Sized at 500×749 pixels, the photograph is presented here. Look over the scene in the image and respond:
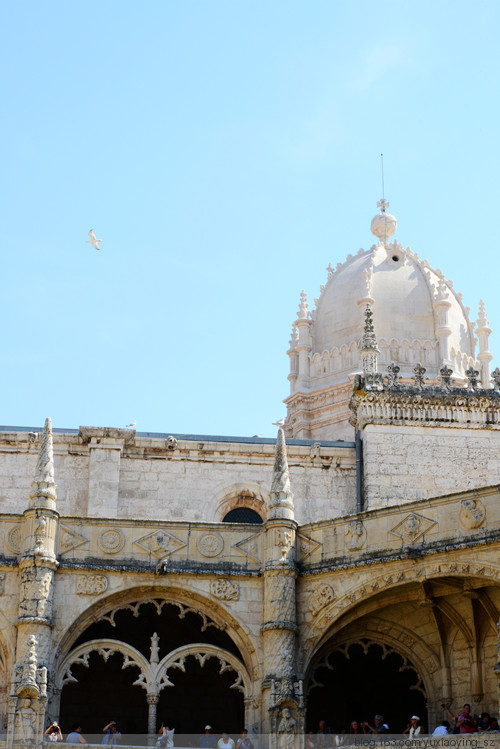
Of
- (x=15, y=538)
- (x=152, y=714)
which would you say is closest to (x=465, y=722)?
(x=152, y=714)

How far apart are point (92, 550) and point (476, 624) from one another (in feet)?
29.1

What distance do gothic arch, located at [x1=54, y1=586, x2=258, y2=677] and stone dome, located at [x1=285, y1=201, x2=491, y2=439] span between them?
21081mm

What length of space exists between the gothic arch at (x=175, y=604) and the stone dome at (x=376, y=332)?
2108 centimetres

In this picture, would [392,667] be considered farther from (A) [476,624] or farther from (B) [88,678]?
(B) [88,678]

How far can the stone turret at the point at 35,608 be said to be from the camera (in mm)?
27688

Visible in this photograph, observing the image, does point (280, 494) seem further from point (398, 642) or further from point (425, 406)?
point (425, 406)

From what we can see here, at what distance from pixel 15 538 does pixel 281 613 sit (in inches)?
243

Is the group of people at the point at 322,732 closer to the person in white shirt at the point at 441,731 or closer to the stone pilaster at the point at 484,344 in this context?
the person in white shirt at the point at 441,731

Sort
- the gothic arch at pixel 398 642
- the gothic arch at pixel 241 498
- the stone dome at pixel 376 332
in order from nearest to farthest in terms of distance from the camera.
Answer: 1. the gothic arch at pixel 398 642
2. the gothic arch at pixel 241 498
3. the stone dome at pixel 376 332

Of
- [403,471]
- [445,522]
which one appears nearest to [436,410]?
[403,471]

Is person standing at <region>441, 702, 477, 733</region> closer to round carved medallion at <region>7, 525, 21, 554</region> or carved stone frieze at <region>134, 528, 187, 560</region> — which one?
carved stone frieze at <region>134, 528, 187, 560</region>

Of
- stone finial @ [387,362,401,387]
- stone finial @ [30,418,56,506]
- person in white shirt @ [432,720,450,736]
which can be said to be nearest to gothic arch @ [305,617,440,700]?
person in white shirt @ [432,720,450,736]

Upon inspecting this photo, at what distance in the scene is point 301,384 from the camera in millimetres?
52938

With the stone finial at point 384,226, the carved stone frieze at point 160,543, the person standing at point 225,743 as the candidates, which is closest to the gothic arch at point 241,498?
the carved stone frieze at point 160,543
